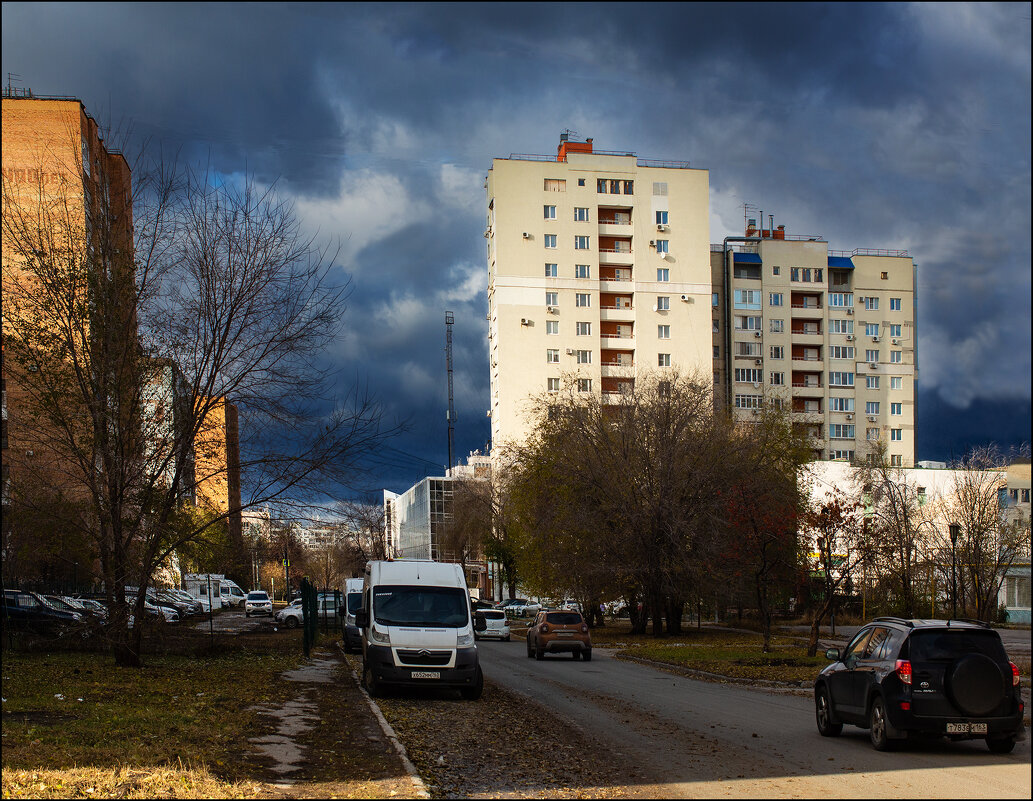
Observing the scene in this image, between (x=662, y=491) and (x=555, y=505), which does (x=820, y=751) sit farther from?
(x=555, y=505)

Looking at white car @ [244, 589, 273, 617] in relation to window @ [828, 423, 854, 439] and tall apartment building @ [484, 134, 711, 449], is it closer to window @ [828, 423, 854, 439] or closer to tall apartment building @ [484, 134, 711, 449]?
tall apartment building @ [484, 134, 711, 449]

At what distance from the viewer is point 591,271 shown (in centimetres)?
9106

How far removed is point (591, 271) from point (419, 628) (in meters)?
75.3

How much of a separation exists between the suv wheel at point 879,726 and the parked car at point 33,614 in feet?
65.8

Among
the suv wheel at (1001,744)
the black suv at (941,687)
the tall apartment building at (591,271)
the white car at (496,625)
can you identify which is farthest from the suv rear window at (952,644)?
the tall apartment building at (591,271)

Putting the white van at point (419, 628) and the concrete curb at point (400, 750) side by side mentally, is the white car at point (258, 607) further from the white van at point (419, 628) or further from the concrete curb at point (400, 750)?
the concrete curb at point (400, 750)

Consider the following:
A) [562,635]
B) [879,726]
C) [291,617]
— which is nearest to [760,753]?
[879,726]

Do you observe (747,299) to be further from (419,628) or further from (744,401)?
(419,628)

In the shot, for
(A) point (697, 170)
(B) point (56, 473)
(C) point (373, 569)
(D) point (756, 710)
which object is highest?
(A) point (697, 170)

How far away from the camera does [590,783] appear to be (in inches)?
375

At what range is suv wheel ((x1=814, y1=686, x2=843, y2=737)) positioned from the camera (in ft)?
41.9

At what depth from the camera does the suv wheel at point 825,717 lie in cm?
1277

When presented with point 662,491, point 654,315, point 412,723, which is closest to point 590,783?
point 412,723

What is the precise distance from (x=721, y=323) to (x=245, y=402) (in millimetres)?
81410
